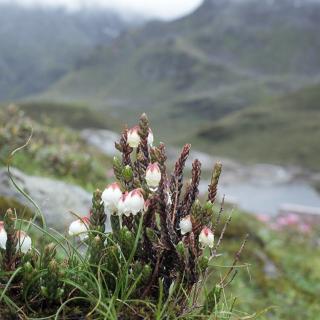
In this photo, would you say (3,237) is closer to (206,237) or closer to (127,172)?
(127,172)

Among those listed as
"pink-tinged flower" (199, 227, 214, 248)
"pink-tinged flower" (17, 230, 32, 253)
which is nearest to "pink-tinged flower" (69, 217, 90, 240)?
"pink-tinged flower" (17, 230, 32, 253)

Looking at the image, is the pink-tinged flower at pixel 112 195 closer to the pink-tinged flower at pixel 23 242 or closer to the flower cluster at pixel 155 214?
the flower cluster at pixel 155 214

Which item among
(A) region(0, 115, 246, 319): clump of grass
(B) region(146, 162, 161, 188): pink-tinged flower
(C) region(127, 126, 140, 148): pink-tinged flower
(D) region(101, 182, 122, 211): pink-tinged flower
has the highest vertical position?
(C) region(127, 126, 140, 148): pink-tinged flower

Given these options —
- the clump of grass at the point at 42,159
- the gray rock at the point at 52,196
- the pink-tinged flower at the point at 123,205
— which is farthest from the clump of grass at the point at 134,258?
the clump of grass at the point at 42,159

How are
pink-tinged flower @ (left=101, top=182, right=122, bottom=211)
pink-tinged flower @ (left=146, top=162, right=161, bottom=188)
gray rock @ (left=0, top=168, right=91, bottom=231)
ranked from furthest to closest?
gray rock @ (left=0, top=168, right=91, bottom=231) → pink-tinged flower @ (left=101, top=182, right=122, bottom=211) → pink-tinged flower @ (left=146, top=162, right=161, bottom=188)

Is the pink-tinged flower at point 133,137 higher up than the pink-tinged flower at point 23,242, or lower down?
higher up

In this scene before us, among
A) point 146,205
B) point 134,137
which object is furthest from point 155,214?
point 134,137

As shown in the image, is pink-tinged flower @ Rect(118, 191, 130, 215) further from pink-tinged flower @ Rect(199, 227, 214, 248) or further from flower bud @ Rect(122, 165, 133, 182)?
pink-tinged flower @ Rect(199, 227, 214, 248)
